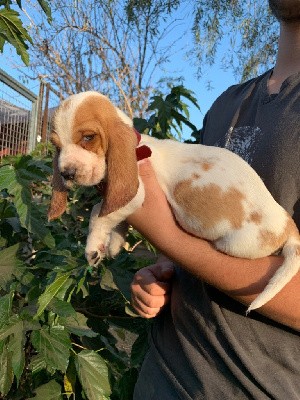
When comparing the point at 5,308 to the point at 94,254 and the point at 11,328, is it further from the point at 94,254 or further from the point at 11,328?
the point at 94,254

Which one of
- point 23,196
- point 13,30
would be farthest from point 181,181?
point 13,30

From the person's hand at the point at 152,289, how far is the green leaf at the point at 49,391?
0.57 metres

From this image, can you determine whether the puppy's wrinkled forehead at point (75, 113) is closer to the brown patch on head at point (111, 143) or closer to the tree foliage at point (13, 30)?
the brown patch on head at point (111, 143)

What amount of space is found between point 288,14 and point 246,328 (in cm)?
82

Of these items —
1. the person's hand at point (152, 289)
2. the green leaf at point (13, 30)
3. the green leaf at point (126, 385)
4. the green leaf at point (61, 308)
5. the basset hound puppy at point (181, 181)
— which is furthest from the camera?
the green leaf at point (13, 30)

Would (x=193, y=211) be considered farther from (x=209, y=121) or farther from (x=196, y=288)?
(x=209, y=121)

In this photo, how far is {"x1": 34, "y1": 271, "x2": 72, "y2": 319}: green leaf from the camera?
59.3 inches

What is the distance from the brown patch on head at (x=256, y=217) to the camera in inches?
50.2

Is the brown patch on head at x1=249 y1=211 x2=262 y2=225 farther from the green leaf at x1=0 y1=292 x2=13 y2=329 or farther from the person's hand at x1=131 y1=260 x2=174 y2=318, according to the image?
the green leaf at x1=0 y1=292 x2=13 y2=329

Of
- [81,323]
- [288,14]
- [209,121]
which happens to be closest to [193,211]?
[209,121]

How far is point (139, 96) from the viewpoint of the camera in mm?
8938

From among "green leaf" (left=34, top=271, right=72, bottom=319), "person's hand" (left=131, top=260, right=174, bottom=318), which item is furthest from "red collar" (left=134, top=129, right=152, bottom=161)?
"green leaf" (left=34, top=271, right=72, bottom=319)

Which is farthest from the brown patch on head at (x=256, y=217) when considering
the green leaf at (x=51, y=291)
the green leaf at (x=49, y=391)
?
the green leaf at (x=49, y=391)

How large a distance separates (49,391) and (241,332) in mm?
914
